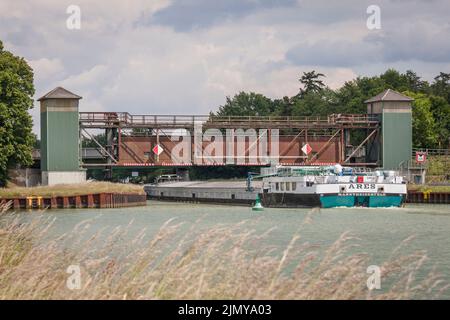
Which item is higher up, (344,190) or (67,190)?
(344,190)

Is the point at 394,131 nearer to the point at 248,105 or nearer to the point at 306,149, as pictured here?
the point at 306,149

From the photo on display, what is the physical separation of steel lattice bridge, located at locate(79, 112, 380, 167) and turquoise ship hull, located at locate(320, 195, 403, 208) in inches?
987

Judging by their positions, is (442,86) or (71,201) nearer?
(71,201)

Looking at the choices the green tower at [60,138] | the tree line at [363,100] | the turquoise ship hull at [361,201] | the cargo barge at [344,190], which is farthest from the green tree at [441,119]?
the green tower at [60,138]

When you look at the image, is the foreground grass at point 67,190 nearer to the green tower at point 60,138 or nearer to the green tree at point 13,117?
the green tree at point 13,117

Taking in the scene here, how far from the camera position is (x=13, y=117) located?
263ft

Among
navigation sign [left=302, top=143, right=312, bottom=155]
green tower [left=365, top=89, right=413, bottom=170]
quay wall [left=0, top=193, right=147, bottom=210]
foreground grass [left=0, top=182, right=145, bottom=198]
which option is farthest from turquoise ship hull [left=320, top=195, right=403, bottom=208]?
navigation sign [left=302, top=143, right=312, bottom=155]

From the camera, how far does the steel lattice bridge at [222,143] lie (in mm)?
94562

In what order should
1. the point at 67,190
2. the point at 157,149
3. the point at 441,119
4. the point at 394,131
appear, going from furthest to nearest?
the point at 441,119, the point at 394,131, the point at 157,149, the point at 67,190

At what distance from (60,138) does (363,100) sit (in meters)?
51.8

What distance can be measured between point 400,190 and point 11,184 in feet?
119

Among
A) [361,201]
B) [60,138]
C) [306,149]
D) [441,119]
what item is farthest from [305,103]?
[361,201]
